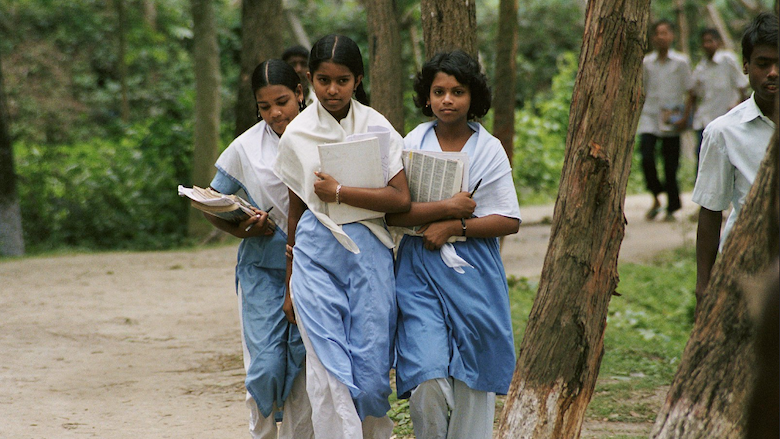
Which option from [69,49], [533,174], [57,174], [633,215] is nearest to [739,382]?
[633,215]

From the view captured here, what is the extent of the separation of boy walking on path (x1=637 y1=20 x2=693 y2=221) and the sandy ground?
992 mm

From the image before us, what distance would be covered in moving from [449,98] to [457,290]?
2.54ft

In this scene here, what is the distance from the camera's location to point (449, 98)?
11.5 feet

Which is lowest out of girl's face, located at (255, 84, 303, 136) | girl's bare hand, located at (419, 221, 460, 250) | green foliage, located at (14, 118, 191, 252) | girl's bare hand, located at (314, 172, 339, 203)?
green foliage, located at (14, 118, 191, 252)

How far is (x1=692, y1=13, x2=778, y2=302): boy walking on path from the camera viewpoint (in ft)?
10.7

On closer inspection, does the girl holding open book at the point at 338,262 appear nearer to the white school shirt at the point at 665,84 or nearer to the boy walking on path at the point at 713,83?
the white school shirt at the point at 665,84

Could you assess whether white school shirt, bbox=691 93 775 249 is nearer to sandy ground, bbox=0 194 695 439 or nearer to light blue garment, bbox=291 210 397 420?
light blue garment, bbox=291 210 397 420

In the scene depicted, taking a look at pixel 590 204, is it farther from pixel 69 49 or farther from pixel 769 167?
pixel 69 49

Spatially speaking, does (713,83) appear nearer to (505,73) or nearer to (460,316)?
(505,73)

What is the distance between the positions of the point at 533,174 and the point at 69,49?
437 inches

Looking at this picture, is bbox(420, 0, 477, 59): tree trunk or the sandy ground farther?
bbox(420, 0, 477, 59): tree trunk

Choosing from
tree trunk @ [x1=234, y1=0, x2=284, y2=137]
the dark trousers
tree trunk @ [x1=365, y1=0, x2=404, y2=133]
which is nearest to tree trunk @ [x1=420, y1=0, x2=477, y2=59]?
tree trunk @ [x1=365, y1=0, x2=404, y2=133]

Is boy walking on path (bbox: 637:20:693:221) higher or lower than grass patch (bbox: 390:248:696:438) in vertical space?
higher

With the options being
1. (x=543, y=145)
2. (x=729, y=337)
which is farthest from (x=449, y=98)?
(x=543, y=145)
